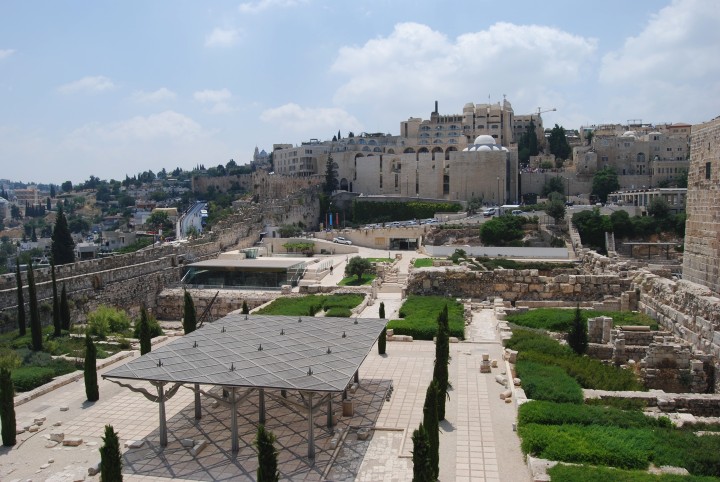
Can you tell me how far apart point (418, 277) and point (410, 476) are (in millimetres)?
16309

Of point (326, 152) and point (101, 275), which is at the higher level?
A: point (326, 152)

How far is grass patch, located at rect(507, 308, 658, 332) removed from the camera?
741 inches

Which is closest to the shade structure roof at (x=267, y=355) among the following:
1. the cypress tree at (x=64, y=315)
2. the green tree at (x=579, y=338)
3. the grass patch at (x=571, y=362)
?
the grass patch at (x=571, y=362)

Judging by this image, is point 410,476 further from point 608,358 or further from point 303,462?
point 608,358

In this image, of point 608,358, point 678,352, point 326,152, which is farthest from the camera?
point 326,152

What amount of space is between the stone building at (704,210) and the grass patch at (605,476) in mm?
11530

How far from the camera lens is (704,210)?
19.3m

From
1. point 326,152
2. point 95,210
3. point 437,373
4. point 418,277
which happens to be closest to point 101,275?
point 418,277

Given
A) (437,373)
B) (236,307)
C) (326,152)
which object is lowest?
(236,307)

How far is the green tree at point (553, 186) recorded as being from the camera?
59750 mm

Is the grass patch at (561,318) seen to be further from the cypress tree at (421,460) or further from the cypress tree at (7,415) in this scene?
the cypress tree at (7,415)

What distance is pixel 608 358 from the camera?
16.7m

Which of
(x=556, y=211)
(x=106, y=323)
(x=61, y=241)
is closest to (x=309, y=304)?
(x=106, y=323)

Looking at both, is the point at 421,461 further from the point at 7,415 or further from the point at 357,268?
the point at 357,268
